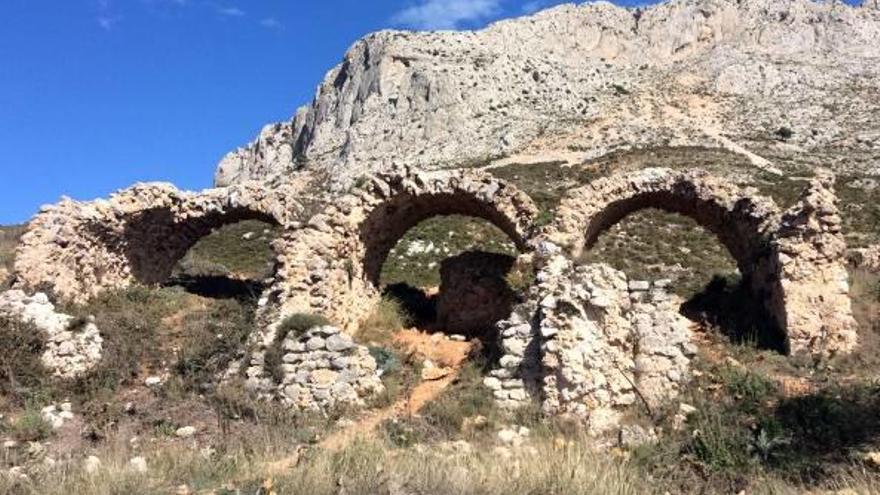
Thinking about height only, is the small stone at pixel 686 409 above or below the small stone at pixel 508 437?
above

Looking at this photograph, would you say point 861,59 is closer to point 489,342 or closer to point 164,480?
point 489,342

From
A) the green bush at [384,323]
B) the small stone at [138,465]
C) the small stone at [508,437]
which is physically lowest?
the small stone at [508,437]

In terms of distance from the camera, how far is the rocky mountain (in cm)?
5353

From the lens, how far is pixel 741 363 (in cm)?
1202

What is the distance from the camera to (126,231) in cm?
1725

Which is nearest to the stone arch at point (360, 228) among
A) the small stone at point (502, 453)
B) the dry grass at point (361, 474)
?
the small stone at point (502, 453)

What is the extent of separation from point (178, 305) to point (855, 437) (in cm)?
1274

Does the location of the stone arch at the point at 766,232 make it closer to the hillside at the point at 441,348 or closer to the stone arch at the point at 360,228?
the hillside at the point at 441,348

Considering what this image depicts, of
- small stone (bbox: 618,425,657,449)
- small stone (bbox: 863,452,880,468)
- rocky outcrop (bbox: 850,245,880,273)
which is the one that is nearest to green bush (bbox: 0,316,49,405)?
small stone (bbox: 618,425,657,449)

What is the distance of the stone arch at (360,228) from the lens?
567 inches

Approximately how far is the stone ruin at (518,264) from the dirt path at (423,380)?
76 centimetres

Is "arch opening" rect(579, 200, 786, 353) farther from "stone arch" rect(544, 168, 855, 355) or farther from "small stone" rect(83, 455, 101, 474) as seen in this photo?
"small stone" rect(83, 455, 101, 474)

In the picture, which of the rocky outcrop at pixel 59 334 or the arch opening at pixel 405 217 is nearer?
the rocky outcrop at pixel 59 334

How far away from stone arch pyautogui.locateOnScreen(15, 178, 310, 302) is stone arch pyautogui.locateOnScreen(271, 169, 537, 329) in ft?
5.13
